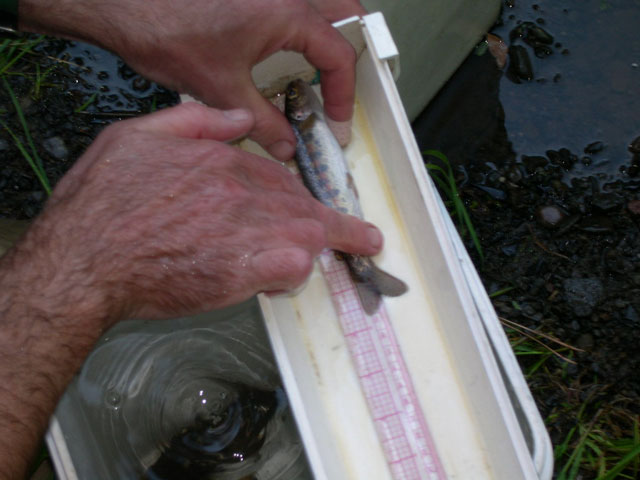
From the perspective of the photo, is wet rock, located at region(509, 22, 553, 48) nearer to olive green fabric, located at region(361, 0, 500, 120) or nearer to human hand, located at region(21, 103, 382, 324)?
olive green fabric, located at region(361, 0, 500, 120)

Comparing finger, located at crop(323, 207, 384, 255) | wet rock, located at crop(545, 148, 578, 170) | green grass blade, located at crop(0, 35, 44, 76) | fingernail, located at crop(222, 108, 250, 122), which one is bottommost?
green grass blade, located at crop(0, 35, 44, 76)

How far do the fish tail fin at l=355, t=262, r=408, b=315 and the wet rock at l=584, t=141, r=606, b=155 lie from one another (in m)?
1.32

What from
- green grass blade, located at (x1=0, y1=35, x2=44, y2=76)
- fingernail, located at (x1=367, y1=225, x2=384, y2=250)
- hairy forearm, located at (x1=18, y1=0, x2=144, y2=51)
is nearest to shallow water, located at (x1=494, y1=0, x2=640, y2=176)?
fingernail, located at (x1=367, y1=225, x2=384, y2=250)

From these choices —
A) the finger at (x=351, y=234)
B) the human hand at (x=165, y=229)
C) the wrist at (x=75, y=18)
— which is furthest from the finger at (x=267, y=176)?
the wrist at (x=75, y=18)

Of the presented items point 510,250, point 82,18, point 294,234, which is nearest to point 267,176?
point 294,234

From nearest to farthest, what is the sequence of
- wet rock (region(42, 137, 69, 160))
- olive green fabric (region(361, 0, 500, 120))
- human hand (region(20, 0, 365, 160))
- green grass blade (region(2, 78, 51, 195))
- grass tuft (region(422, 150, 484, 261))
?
human hand (region(20, 0, 365, 160)) < olive green fabric (region(361, 0, 500, 120)) < grass tuft (region(422, 150, 484, 261)) < green grass blade (region(2, 78, 51, 195)) < wet rock (region(42, 137, 69, 160))

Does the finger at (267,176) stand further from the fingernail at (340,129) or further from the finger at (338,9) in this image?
the finger at (338,9)

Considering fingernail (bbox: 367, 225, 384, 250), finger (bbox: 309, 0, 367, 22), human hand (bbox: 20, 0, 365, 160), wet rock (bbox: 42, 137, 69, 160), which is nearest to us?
human hand (bbox: 20, 0, 365, 160)

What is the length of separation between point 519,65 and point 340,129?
49.6 inches

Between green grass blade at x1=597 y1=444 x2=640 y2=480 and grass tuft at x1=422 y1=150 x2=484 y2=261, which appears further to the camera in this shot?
grass tuft at x1=422 y1=150 x2=484 y2=261

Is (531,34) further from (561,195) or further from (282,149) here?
(282,149)

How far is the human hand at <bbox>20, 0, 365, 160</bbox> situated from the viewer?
1.50m

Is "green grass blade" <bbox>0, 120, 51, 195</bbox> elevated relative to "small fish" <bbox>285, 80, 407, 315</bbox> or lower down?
lower down

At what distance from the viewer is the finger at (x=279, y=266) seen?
1.29 metres
